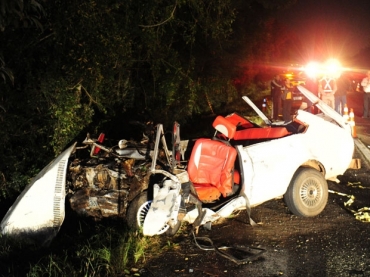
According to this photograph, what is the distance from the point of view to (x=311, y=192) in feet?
21.5

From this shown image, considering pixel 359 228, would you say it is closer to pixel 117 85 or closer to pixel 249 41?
pixel 117 85

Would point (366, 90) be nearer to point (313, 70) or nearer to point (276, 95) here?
point (313, 70)

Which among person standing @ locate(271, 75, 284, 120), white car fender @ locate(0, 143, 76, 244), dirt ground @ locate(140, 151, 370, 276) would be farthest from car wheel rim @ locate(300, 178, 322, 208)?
person standing @ locate(271, 75, 284, 120)

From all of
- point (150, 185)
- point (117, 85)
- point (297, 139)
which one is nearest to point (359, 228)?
point (297, 139)

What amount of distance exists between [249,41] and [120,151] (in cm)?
1897

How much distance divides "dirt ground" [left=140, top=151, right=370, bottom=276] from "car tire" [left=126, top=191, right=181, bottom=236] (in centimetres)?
15

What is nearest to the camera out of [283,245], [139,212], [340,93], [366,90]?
[283,245]

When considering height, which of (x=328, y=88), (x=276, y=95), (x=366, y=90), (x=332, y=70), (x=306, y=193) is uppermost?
(x=332, y=70)

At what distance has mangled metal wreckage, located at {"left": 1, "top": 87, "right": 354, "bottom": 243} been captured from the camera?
5.88 metres

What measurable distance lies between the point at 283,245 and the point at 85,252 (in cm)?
242

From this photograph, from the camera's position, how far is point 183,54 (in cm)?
1284

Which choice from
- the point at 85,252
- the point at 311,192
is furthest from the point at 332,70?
the point at 85,252

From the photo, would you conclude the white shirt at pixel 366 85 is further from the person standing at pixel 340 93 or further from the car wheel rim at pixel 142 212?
the car wheel rim at pixel 142 212

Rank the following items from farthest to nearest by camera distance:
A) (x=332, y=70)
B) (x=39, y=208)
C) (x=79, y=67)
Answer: (x=332, y=70) < (x=79, y=67) < (x=39, y=208)
